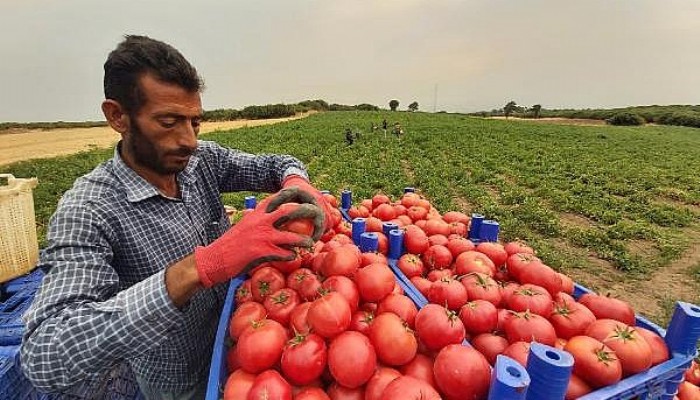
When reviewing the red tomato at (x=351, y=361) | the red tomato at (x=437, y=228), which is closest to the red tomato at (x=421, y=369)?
the red tomato at (x=351, y=361)

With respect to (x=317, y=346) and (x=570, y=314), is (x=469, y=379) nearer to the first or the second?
(x=317, y=346)

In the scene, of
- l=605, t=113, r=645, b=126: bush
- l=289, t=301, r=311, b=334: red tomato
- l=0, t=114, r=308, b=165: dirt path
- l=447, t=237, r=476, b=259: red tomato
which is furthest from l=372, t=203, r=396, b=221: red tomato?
l=605, t=113, r=645, b=126: bush

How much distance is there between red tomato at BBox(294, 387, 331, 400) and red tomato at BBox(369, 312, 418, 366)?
0.90 feet

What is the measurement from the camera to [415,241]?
8.40 ft

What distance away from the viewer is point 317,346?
1.50 metres

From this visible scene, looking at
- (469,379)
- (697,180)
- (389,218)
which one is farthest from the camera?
(697,180)

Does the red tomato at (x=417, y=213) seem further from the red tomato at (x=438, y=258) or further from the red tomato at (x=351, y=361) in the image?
the red tomato at (x=351, y=361)

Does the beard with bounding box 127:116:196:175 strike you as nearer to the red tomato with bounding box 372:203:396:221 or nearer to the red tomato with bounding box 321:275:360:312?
the red tomato with bounding box 321:275:360:312

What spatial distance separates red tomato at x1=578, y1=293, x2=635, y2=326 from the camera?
1779 mm

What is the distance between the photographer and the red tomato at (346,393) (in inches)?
57.1

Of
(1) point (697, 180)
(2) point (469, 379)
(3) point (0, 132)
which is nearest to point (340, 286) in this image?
(2) point (469, 379)

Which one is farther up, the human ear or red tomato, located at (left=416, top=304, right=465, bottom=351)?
the human ear

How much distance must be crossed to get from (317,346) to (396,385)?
362 mm

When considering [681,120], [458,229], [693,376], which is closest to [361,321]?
[458,229]
